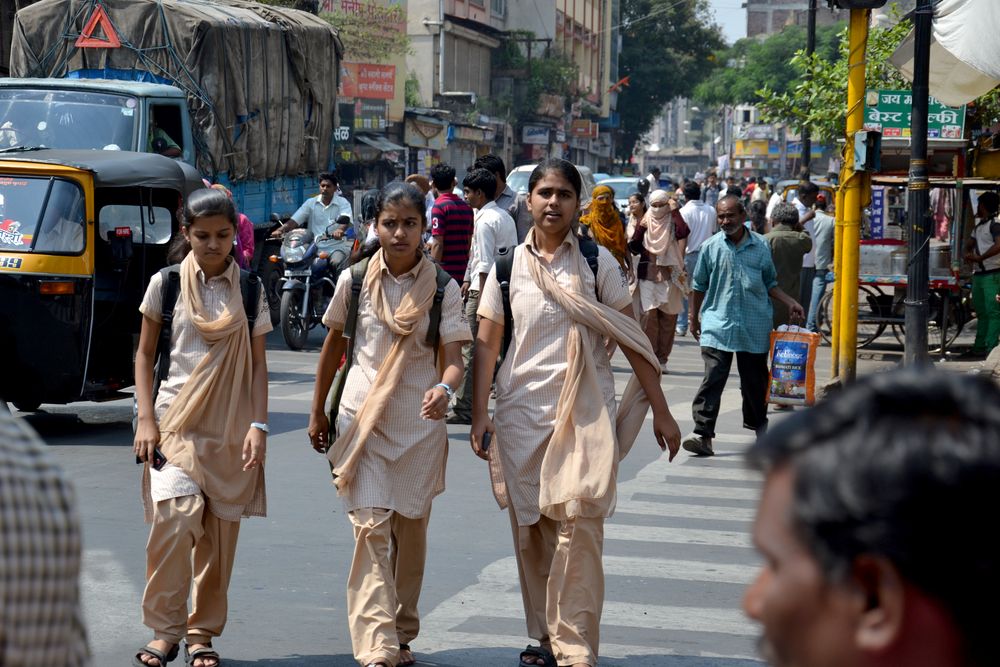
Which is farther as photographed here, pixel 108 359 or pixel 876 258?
pixel 876 258

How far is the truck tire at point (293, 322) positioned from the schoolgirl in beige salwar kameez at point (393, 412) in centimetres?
976

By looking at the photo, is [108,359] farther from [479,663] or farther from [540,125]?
[540,125]

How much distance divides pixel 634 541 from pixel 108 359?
422cm

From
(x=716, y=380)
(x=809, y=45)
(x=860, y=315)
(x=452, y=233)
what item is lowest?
(x=716, y=380)

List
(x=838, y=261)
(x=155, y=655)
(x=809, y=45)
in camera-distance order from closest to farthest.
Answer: (x=155, y=655) < (x=838, y=261) < (x=809, y=45)

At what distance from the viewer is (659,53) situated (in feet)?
249

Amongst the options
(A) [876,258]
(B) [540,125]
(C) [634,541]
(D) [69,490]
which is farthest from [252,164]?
(B) [540,125]

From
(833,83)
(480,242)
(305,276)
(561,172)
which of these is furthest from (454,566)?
(833,83)

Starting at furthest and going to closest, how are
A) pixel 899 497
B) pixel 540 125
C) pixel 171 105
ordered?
pixel 540 125
pixel 171 105
pixel 899 497

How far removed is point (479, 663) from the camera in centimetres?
504

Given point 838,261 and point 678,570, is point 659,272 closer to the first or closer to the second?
point 838,261

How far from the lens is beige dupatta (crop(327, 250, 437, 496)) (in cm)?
493

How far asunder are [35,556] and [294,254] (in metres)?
13.9

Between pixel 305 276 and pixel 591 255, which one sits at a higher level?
pixel 591 255
